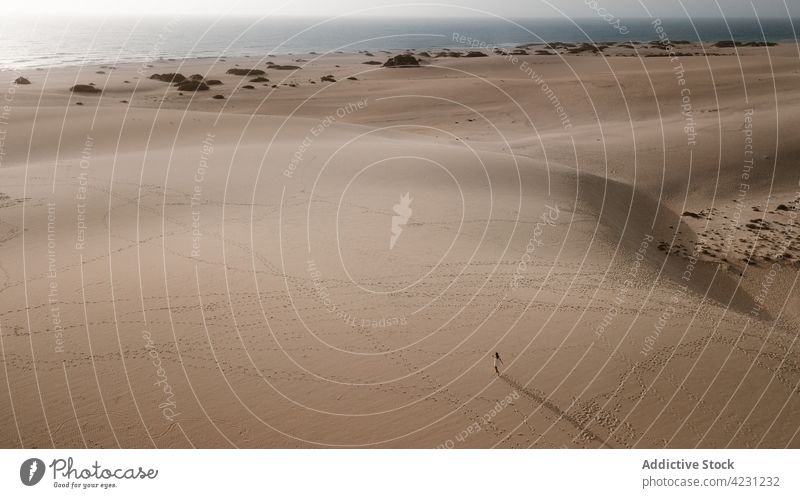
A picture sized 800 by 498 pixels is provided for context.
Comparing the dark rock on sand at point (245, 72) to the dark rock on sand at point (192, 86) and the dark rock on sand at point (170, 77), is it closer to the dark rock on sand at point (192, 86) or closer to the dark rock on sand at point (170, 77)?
the dark rock on sand at point (170, 77)

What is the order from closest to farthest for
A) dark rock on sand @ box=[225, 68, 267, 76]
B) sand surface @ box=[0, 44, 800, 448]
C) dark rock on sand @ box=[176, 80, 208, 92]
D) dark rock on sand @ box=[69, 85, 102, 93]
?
sand surface @ box=[0, 44, 800, 448], dark rock on sand @ box=[69, 85, 102, 93], dark rock on sand @ box=[176, 80, 208, 92], dark rock on sand @ box=[225, 68, 267, 76]

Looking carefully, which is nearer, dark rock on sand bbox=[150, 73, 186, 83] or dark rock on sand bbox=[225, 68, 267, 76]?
dark rock on sand bbox=[150, 73, 186, 83]

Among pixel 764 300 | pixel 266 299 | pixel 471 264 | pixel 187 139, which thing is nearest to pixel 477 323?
pixel 471 264

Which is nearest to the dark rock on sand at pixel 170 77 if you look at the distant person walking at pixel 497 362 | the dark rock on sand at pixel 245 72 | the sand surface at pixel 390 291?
the dark rock on sand at pixel 245 72

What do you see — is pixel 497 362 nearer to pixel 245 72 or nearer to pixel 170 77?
pixel 170 77

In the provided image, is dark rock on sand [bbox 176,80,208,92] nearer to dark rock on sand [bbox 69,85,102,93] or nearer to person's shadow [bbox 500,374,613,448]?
dark rock on sand [bbox 69,85,102,93]

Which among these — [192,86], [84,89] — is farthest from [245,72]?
[84,89]
